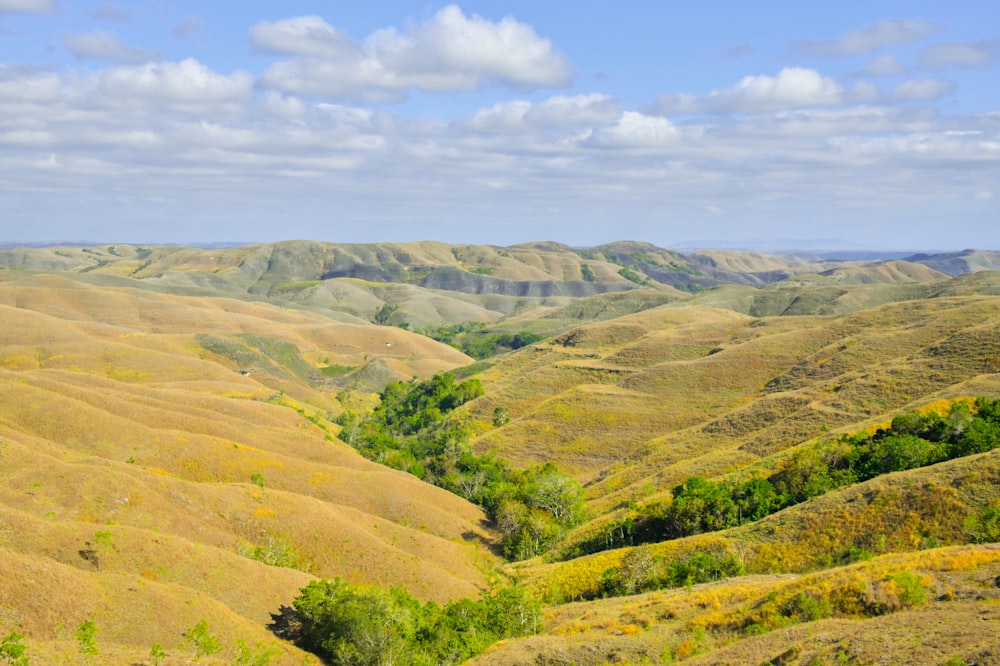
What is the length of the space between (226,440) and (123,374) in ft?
178

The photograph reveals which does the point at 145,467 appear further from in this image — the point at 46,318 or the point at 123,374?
the point at 46,318

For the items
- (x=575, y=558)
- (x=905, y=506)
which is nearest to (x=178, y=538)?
(x=575, y=558)

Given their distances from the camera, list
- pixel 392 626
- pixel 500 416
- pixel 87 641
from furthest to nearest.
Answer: pixel 500 416 < pixel 392 626 < pixel 87 641

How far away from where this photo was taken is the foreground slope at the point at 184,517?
35344 millimetres

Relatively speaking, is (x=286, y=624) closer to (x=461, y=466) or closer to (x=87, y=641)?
(x=87, y=641)

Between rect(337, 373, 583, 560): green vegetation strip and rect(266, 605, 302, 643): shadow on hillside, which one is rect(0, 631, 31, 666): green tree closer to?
rect(266, 605, 302, 643): shadow on hillside

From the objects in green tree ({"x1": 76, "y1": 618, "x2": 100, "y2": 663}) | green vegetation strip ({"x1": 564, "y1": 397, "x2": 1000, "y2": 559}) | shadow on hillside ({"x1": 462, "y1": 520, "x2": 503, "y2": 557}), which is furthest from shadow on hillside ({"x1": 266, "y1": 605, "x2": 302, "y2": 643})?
green vegetation strip ({"x1": 564, "y1": 397, "x2": 1000, "y2": 559})

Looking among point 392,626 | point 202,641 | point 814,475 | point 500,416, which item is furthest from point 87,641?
point 500,416

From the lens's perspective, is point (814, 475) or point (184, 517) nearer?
point (184, 517)

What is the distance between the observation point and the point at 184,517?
49.2 meters

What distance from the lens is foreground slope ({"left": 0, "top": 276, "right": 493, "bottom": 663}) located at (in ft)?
116

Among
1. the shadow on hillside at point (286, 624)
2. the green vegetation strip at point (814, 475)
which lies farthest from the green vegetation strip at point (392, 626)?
the green vegetation strip at point (814, 475)

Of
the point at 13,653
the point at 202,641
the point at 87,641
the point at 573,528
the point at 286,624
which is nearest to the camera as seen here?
the point at 13,653

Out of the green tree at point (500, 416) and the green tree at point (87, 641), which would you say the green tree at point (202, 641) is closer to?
the green tree at point (87, 641)
